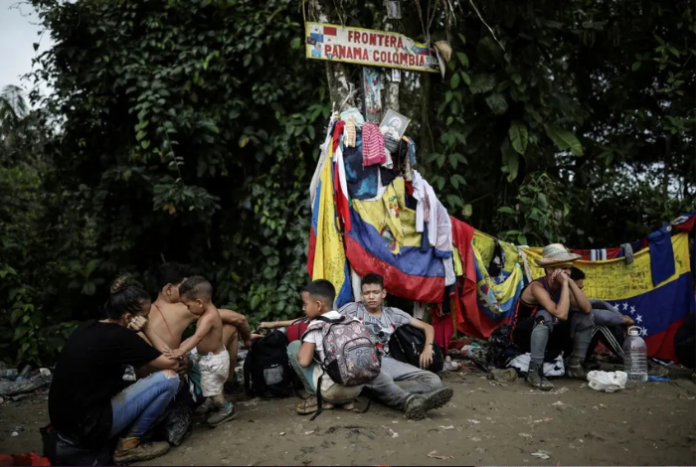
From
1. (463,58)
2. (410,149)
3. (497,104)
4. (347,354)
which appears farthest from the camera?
(497,104)

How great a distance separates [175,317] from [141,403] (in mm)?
698

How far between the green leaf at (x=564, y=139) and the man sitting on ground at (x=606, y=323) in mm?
1703

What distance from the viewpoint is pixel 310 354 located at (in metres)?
4.55

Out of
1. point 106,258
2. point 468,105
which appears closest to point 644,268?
point 468,105

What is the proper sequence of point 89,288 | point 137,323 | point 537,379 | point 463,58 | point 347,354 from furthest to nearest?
point 89,288 → point 463,58 → point 537,379 → point 347,354 → point 137,323

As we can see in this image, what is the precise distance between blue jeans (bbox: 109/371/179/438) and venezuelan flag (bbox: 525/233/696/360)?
3.90 meters

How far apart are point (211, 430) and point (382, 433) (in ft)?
3.68

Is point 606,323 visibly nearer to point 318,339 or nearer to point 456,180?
point 456,180

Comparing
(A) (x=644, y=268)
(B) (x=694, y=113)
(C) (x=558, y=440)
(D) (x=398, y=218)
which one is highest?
Result: (B) (x=694, y=113)

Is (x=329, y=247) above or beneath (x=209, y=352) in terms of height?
above

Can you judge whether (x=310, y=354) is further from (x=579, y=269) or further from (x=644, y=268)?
(x=644, y=268)

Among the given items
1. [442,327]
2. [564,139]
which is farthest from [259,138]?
[564,139]

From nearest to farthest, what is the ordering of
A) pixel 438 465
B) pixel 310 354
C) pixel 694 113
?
pixel 438 465 → pixel 310 354 → pixel 694 113

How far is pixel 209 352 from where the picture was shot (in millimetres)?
4531
